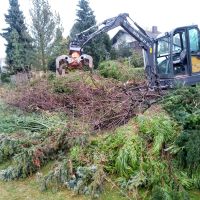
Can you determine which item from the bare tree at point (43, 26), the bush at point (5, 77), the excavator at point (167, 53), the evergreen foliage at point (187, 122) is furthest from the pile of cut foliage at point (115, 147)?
the bush at point (5, 77)

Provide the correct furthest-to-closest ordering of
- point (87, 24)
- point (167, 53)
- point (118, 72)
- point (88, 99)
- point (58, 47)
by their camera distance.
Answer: point (87, 24) < point (58, 47) < point (118, 72) < point (167, 53) < point (88, 99)

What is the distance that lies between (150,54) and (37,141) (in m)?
6.10

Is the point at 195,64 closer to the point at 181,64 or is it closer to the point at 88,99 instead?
the point at 181,64

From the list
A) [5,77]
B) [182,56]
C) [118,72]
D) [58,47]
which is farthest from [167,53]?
[5,77]

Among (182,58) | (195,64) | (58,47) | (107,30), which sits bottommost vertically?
(195,64)

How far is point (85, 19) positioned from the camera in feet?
94.3

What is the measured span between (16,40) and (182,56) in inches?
769

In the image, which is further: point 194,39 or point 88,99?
point 194,39

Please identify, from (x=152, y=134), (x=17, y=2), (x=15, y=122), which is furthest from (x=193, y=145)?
(x=17, y=2)

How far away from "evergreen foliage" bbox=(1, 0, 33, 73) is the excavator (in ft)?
47.7

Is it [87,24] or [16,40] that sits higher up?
[87,24]

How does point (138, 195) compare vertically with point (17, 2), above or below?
below

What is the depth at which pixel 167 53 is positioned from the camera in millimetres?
10133

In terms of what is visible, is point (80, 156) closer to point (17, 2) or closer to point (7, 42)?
point (7, 42)
